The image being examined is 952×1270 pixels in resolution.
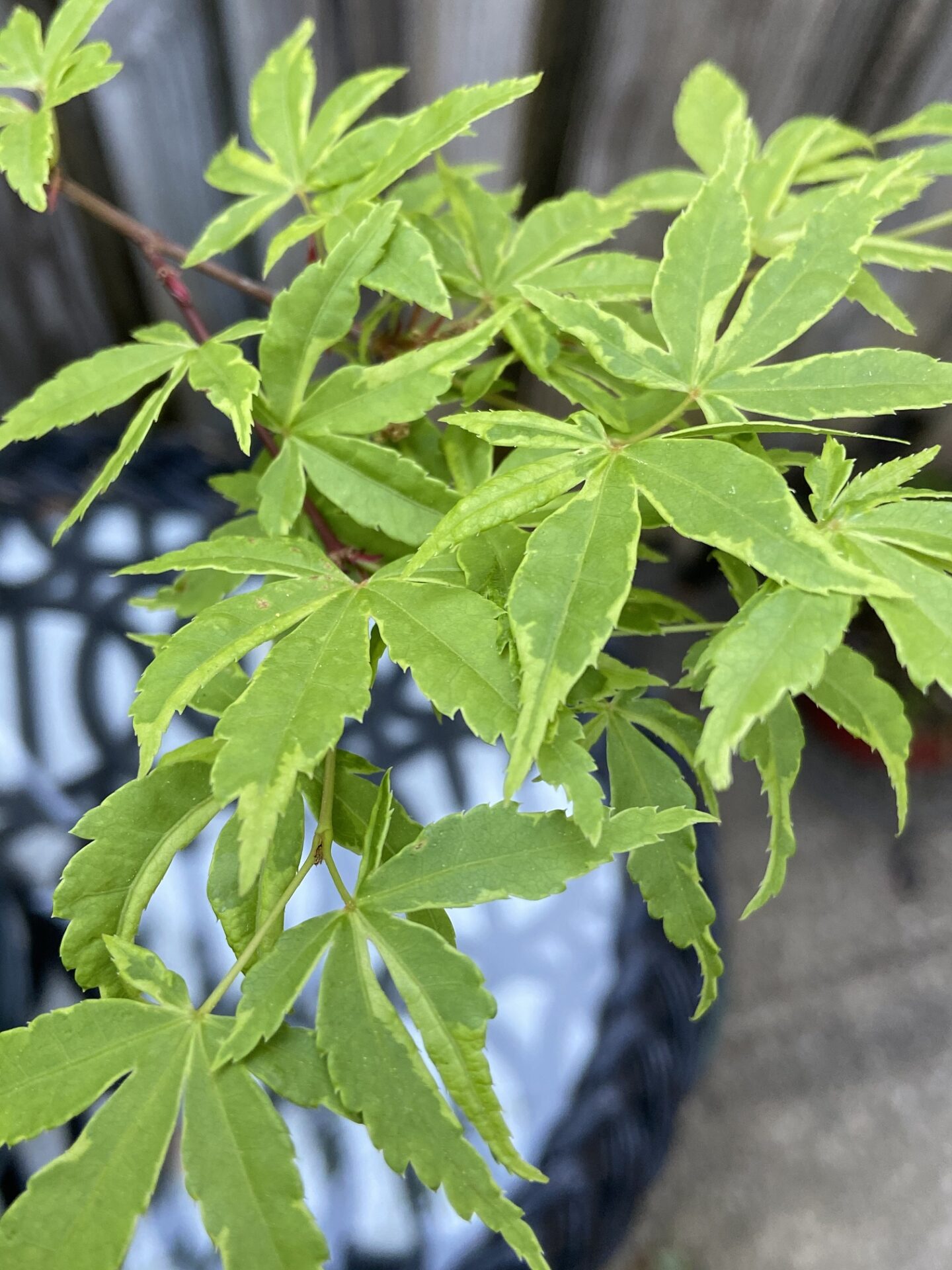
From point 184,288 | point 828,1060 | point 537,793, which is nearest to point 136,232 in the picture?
point 184,288

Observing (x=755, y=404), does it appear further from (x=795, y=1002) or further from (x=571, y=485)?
(x=795, y=1002)

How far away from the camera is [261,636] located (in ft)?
1.17

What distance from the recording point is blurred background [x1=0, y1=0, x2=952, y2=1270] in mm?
746

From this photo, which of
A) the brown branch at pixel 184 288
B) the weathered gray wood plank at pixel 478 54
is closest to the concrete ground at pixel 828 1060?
the brown branch at pixel 184 288

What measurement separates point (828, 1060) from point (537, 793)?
63 cm

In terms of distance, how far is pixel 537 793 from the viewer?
2.97ft

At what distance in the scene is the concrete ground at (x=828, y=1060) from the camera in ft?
3.59

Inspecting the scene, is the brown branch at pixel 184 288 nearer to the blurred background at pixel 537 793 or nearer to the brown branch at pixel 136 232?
the brown branch at pixel 136 232

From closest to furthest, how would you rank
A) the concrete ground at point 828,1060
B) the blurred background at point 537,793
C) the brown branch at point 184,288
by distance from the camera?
the brown branch at point 184,288 < the blurred background at point 537,793 < the concrete ground at point 828,1060

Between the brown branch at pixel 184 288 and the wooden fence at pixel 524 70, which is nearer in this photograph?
the brown branch at pixel 184 288

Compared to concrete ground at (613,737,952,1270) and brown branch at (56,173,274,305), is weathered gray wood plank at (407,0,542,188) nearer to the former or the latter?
brown branch at (56,173,274,305)

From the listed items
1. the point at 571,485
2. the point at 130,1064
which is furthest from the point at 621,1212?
the point at 571,485

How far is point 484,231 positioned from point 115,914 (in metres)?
0.40

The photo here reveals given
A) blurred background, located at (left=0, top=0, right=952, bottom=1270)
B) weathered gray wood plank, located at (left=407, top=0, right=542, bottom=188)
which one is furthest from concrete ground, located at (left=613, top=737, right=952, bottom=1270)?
weathered gray wood plank, located at (left=407, top=0, right=542, bottom=188)
